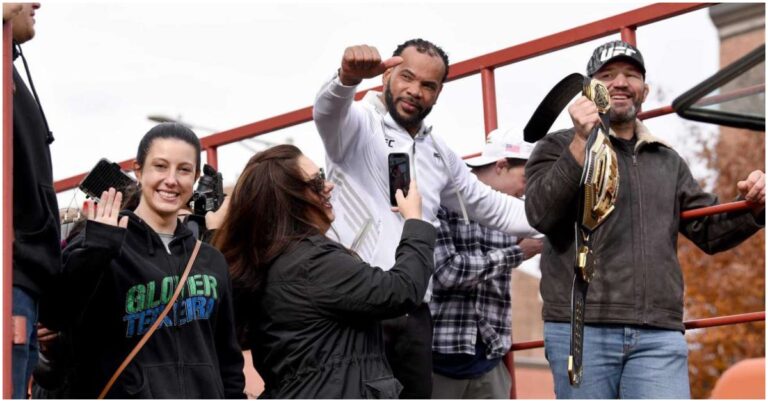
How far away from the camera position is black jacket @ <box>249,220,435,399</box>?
403cm

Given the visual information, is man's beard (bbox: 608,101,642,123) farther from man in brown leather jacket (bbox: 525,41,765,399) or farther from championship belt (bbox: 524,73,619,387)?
championship belt (bbox: 524,73,619,387)

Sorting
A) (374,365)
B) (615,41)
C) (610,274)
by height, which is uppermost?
(615,41)

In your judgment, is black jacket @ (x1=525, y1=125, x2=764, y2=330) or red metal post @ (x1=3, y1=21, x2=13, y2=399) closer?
red metal post @ (x1=3, y1=21, x2=13, y2=399)

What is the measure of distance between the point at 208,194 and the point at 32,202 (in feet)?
5.41

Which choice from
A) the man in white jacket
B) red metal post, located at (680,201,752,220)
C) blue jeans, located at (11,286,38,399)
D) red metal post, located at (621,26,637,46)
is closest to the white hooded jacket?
the man in white jacket

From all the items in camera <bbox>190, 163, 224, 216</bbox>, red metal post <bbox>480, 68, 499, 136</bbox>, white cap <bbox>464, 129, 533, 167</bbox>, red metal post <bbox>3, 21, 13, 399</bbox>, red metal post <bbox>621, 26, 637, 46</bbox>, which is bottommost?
red metal post <bbox>3, 21, 13, 399</bbox>

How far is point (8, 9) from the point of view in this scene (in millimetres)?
2961

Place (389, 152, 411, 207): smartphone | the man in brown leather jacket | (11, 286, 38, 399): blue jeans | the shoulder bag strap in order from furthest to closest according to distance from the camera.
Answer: (389, 152, 411, 207): smartphone < the man in brown leather jacket < the shoulder bag strap < (11, 286, 38, 399): blue jeans

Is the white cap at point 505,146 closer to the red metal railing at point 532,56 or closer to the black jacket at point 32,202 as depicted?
the red metal railing at point 532,56

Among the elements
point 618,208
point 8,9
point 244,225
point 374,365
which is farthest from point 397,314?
point 8,9

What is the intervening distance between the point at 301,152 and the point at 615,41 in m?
1.28

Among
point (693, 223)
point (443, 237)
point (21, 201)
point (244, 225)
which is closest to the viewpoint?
point (21, 201)

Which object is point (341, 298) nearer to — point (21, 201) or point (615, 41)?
point (21, 201)

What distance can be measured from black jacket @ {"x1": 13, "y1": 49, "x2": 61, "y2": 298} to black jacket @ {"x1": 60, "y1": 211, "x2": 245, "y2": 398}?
0.32m
